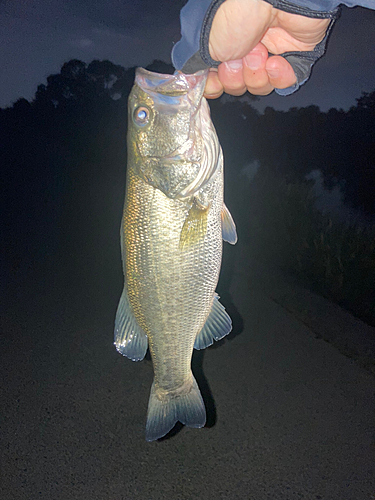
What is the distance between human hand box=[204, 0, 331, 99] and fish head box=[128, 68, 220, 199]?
360mm

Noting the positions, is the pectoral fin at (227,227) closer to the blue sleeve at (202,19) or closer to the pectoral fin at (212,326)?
the pectoral fin at (212,326)

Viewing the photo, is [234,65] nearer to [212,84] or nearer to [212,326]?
[212,84]

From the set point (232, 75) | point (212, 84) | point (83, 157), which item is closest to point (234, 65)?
point (232, 75)

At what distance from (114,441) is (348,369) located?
2.97 meters

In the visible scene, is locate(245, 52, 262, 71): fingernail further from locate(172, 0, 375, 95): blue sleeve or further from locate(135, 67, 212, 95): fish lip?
locate(135, 67, 212, 95): fish lip

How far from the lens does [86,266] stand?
6.93 metres

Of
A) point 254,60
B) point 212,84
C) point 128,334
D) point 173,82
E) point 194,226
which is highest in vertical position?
point 254,60

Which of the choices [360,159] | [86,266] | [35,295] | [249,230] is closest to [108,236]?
[86,266]

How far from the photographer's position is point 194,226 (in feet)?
4.52

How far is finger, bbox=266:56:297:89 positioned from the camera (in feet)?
5.81

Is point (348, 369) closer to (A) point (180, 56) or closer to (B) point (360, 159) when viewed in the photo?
(A) point (180, 56)

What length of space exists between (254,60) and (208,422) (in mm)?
3425

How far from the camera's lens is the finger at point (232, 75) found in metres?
1.78

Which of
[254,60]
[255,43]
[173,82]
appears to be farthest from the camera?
[254,60]
